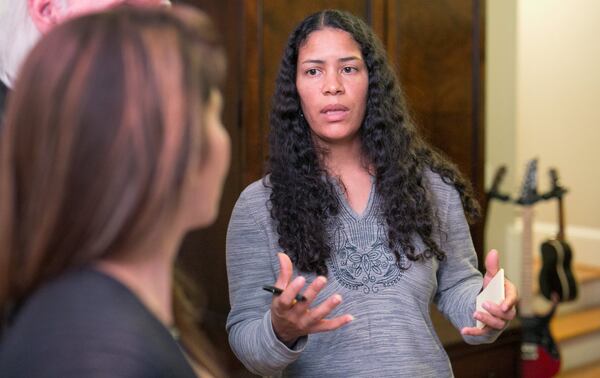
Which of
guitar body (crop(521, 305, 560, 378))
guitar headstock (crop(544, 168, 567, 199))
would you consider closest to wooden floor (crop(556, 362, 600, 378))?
guitar body (crop(521, 305, 560, 378))

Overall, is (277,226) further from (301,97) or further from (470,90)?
(470,90)

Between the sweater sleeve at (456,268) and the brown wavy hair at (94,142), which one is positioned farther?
the sweater sleeve at (456,268)

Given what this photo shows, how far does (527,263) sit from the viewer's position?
130 inches

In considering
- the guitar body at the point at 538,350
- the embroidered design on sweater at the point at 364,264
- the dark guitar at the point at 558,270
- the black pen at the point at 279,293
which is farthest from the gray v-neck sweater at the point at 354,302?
the dark guitar at the point at 558,270

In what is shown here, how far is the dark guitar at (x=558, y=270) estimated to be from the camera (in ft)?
11.9

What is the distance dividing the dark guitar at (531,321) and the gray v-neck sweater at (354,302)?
6.02 ft

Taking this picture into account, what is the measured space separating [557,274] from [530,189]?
0.53 meters

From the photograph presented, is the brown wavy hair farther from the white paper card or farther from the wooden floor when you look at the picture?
the wooden floor

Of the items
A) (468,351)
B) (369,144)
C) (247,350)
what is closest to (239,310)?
(247,350)

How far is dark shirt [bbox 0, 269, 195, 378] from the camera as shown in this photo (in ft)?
2.04

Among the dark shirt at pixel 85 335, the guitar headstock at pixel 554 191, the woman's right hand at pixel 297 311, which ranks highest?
the dark shirt at pixel 85 335

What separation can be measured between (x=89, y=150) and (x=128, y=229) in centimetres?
8

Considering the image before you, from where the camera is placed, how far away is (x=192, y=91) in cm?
68

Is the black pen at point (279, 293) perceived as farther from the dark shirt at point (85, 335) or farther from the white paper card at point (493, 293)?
the dark shirt at point (85, 335)
